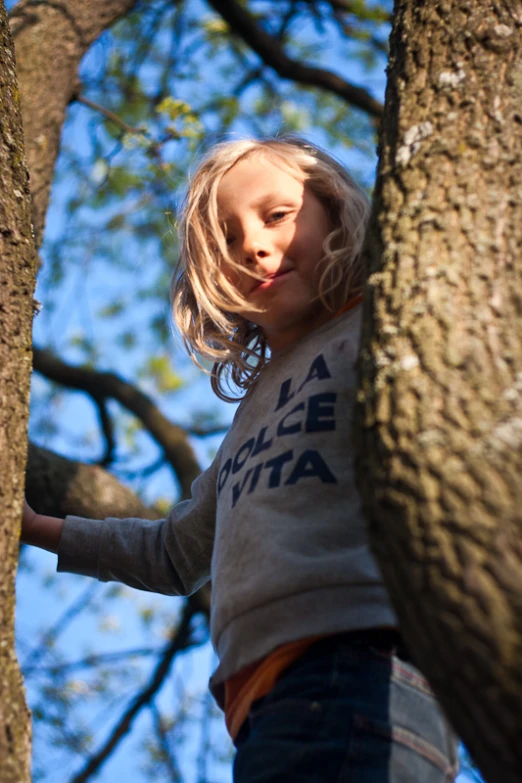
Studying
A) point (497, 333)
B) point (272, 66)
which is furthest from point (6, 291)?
point (272, 66)

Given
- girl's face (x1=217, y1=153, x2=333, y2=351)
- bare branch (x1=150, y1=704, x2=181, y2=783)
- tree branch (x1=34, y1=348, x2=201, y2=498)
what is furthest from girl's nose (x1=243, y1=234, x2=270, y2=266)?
bare branch (x1=150, y1=704, x2=181, y2=783)

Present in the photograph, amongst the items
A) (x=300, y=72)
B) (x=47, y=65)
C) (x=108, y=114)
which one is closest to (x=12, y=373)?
(x=47, y=65)

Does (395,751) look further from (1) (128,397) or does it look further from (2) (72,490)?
(1) (128,397)

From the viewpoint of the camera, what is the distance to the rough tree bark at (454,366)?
0.93 meters

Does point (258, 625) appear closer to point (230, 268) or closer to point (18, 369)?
point (18, 369)

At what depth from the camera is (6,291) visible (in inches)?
61.6

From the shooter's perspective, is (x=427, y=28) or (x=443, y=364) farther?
(x=427, y=28)

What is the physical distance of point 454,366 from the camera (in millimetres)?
1111

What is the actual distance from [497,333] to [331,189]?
1082 millimetres

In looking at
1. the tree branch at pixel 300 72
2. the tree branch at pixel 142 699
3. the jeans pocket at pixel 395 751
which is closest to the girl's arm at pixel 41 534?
the jeans pocket at pixel 395 751

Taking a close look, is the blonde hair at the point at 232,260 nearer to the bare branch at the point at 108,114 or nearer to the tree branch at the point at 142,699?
the bare branch at the point at 108,114

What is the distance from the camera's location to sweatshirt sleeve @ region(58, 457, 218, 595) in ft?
6.98

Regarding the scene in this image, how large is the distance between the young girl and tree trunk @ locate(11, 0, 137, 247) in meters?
0.69

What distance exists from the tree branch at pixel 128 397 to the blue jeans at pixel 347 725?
282 cm
